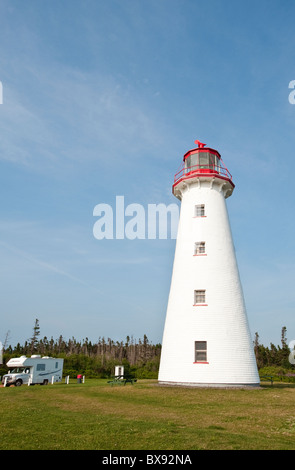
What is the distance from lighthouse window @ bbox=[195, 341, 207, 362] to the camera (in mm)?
23172

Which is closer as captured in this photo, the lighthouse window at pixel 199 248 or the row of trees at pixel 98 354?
the lighthouse window at pixel 199 248

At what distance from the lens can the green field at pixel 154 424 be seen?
8.53 metres

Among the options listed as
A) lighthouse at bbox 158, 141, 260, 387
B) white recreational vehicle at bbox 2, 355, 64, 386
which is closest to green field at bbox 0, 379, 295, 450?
lighthouse at bbox 158, 141, 260, 387

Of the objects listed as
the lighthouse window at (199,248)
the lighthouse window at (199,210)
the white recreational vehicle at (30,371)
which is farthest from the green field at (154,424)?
the white recreational vehicle at (30,371)

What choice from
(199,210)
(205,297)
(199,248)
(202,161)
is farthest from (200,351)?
(202,161)

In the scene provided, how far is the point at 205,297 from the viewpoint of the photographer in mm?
24547

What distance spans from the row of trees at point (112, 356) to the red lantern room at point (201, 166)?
2741 centimetres

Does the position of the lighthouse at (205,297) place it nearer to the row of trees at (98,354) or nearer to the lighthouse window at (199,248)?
the lighthouse window at (199,248)

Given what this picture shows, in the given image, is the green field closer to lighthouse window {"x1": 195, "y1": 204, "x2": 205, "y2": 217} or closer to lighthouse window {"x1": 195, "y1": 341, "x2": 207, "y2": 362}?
lighthouse window {"x1": 195, "y1": 341, "x2": 207, "y2": 362}

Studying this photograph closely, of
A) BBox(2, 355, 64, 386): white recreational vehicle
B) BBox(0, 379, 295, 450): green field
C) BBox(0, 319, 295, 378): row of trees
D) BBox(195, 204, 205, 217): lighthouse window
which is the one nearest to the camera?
BBox(0, 379, 295, 450): green field

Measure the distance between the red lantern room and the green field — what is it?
16.2m
